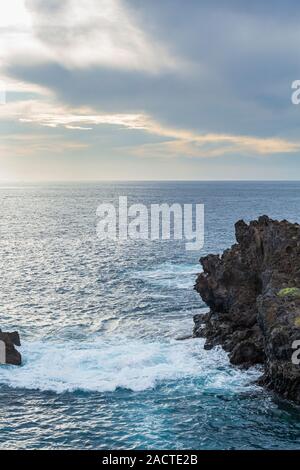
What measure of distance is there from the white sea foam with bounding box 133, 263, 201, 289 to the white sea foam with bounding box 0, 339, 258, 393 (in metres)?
27.4

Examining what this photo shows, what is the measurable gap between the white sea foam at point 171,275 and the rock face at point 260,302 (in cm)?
1899

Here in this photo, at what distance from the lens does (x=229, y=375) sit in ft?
149

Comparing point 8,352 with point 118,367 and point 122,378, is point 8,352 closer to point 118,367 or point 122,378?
point 118,367

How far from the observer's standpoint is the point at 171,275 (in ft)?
293

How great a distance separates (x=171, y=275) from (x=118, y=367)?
41970 mm

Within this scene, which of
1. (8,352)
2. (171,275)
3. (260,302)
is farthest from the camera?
(171,275)

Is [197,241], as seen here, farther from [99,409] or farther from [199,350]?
[99,409]

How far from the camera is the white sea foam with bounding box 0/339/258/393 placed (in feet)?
146

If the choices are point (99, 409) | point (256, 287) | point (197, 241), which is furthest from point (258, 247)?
point (197, 241)

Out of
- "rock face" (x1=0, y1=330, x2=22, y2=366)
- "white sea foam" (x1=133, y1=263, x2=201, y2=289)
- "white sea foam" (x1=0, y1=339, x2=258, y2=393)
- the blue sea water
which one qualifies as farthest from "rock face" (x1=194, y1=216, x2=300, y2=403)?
"white sea foam" (x1=133, y1=263, x2=201, y2=289)

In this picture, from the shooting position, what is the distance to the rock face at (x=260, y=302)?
136 feet

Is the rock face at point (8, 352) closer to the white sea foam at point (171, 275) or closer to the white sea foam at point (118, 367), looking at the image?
the white sea foam at point (118, 367)

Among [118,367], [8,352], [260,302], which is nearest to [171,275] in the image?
[118,367]
